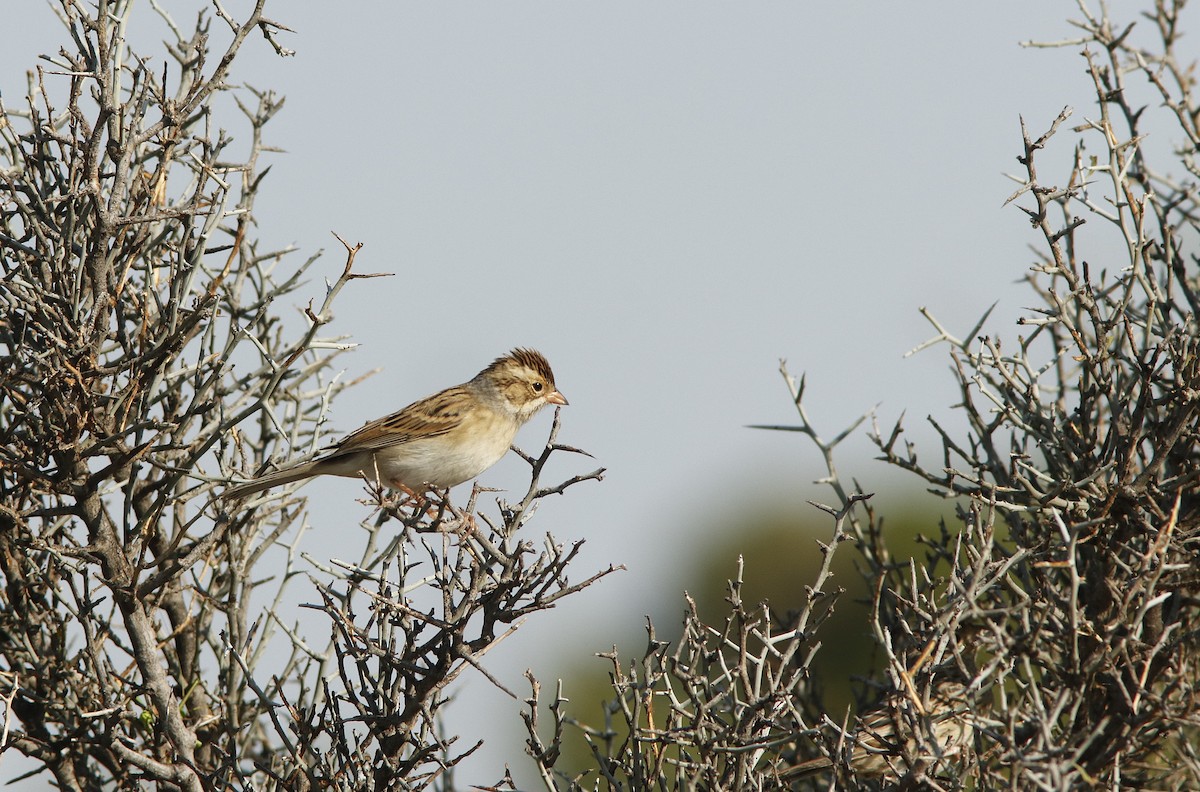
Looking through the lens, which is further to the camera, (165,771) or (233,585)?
(233,585)

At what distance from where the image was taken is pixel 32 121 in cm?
→ 469

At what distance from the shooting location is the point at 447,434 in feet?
21.9

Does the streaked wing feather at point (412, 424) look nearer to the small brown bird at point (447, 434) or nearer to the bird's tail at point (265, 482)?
the small brown bird at point (447, 434)

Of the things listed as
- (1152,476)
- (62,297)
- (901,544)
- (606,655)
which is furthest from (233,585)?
(901,544)

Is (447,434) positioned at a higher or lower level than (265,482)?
lower

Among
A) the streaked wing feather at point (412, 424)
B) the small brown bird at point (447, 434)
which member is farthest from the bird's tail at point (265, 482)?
the streaked wing feather at point (412, 424)

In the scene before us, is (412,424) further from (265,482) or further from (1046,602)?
(1046,602)

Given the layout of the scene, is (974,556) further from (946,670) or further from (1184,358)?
(1184,358)

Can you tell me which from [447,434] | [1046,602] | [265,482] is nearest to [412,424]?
[447,434]

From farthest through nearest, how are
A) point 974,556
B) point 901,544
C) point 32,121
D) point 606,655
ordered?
point 901,544 < point 32,121 < point 606,655 < point 974,556

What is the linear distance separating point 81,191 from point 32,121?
50 cm

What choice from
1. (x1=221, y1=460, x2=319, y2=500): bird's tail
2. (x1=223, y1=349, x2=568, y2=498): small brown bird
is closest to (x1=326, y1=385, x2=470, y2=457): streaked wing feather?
(x1=223, y1=349, x2=568, y2=498): small brown bird

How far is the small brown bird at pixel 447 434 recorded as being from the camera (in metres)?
6.58

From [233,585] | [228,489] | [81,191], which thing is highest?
[81,191]
